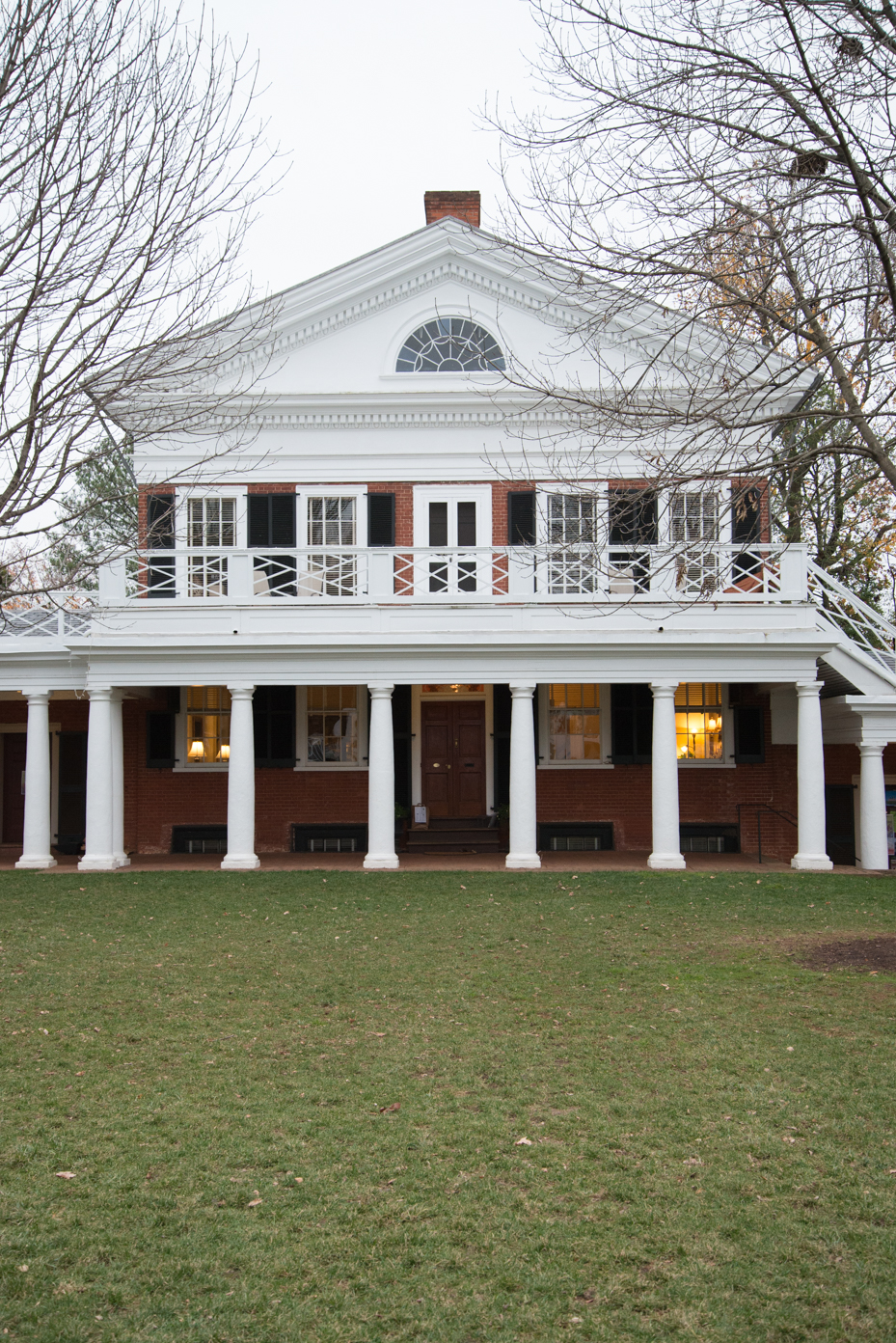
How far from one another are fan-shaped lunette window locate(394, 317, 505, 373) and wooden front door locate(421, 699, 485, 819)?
5973mm

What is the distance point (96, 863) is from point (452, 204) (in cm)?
1398

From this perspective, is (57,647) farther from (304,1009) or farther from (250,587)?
(304,1009)

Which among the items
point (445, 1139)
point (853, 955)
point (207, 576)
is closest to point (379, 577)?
point (207, 576)

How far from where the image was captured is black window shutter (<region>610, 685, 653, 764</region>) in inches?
779

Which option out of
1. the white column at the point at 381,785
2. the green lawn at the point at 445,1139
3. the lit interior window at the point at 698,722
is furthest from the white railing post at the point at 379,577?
the green lawn at the point at 445,1139

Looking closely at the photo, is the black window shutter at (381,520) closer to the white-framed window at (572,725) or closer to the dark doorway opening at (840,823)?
the white-framed window at (572,725)

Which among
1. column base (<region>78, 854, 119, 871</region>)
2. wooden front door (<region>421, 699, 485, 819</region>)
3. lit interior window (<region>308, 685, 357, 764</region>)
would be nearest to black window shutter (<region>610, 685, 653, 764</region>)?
wooden front door (<region>421, 699, 485, 819</region>)

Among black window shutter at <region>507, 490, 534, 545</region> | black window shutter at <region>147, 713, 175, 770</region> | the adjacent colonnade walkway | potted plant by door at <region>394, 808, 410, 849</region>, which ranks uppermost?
black window shutter at <region>507, 490, 534, 545</region>

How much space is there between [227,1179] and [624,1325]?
2.14 meters

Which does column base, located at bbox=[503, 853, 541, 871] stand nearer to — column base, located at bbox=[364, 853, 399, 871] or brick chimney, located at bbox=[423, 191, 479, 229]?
column base, located at bbox=[364, 853, 399, 871]

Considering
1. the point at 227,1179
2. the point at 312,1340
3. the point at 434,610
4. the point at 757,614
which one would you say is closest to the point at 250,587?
the point at 434,610

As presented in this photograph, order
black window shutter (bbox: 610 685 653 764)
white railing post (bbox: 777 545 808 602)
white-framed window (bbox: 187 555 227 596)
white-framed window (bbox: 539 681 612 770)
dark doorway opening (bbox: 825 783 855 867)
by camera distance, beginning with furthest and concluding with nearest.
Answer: white-framed window (bbox: 539 681 612 770) → black window shutter (bbox: 610 685 653 764) → dark doorway opening (bbox: 825 783 855 867) → white-framed window (bbox: 187 555 227 596) → white railing post (bbox: 777 545 808 602)

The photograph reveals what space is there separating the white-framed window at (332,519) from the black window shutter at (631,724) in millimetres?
5488

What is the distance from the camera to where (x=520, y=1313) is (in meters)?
4.24
